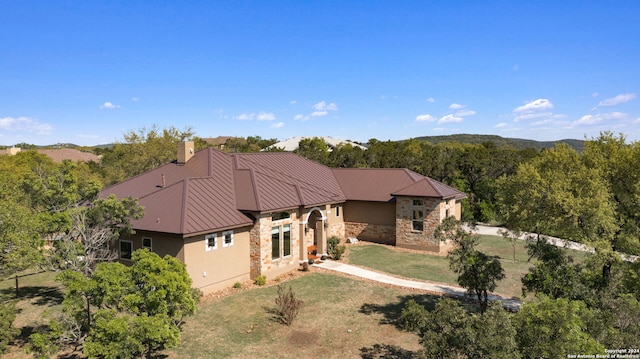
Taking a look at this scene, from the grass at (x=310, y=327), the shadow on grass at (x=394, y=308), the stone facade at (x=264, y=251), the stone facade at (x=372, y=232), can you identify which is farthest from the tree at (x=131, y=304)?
the stone facade at (x=372, y=232)

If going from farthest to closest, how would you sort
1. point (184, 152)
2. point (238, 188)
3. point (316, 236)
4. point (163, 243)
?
1. point (316, 236)
2. point (184, 152)
3. point (238, 188)
4. point (163, 243)

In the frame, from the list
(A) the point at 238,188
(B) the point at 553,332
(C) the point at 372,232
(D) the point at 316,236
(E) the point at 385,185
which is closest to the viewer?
(B) the point at 553,332

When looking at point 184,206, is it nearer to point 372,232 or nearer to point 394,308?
point 394,308

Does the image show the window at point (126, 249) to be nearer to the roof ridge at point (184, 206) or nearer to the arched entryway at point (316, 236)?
the roof ridge at point (184, 206)

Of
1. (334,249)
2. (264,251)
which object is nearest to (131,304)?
(264,251)

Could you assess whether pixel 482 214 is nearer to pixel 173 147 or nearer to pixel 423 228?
pixel 423 228

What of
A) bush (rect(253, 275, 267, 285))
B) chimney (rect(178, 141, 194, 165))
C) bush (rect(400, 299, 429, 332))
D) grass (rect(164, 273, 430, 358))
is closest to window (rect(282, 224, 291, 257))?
bush (rect(253, 275, 267, 285))
